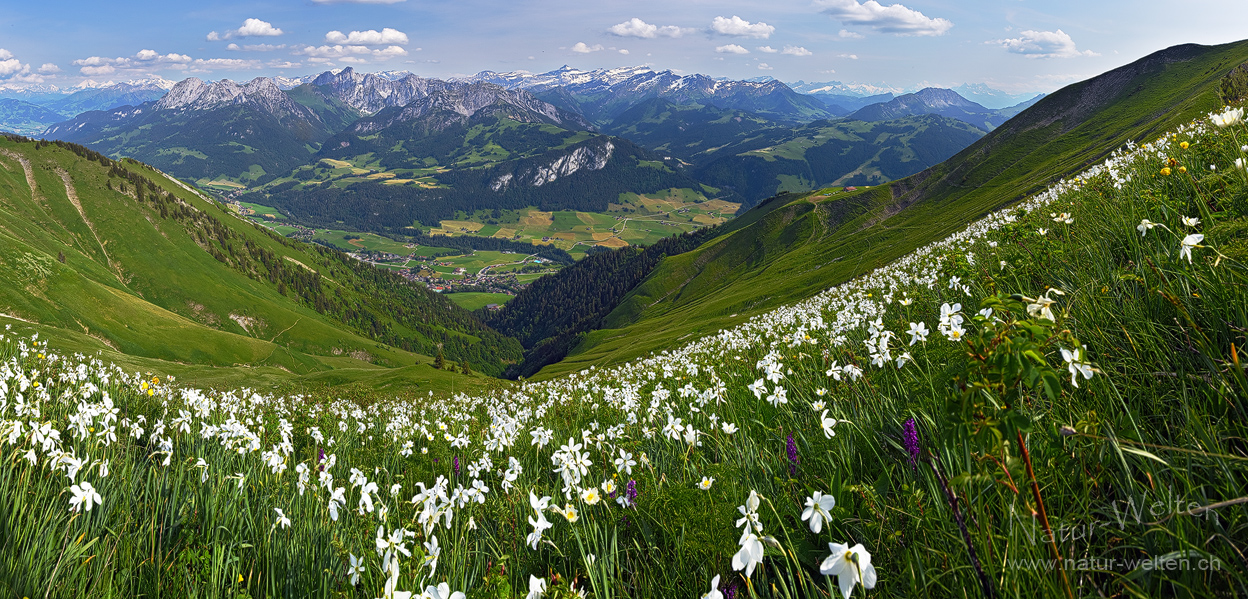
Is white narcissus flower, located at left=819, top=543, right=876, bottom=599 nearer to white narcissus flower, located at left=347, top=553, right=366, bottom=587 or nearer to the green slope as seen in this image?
white narcissus flower, located at left=347, top=553, right=366, bottom=587

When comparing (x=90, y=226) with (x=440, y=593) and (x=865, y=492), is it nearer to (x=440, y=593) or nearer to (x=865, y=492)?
(x=440, y=593)

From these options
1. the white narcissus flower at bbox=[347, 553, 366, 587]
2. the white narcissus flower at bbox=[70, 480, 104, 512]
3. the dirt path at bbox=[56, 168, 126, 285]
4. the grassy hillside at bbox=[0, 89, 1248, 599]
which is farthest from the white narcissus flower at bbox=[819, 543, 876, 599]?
the dirt path at bbox=[56, 168, 126, 285]

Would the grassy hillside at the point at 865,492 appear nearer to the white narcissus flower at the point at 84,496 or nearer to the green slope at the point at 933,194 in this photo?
the white narcissus flower at the point at 84,496

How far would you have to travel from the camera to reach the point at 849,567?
2.13 m

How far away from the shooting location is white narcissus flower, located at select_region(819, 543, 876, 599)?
2.03 m

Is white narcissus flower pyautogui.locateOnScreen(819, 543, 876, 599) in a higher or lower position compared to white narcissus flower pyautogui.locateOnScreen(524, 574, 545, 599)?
higher

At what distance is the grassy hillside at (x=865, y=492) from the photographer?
2.59 m

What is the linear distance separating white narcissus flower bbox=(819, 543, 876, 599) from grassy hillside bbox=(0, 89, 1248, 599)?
0.04 feet

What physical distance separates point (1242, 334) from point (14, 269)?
14098 cm

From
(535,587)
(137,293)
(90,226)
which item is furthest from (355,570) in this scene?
(90,226)

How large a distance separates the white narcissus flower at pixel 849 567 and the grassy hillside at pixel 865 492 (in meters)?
0.01

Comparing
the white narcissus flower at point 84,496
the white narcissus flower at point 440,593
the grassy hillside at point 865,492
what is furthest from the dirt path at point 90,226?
the white narcissus flower at point 440,593

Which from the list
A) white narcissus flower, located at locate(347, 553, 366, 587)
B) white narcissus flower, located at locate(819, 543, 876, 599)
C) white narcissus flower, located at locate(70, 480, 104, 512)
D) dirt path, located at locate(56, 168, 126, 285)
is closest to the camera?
white narcissus flower, located at locate(819, 543, 876, 599)

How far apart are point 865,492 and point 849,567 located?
1534 mm
